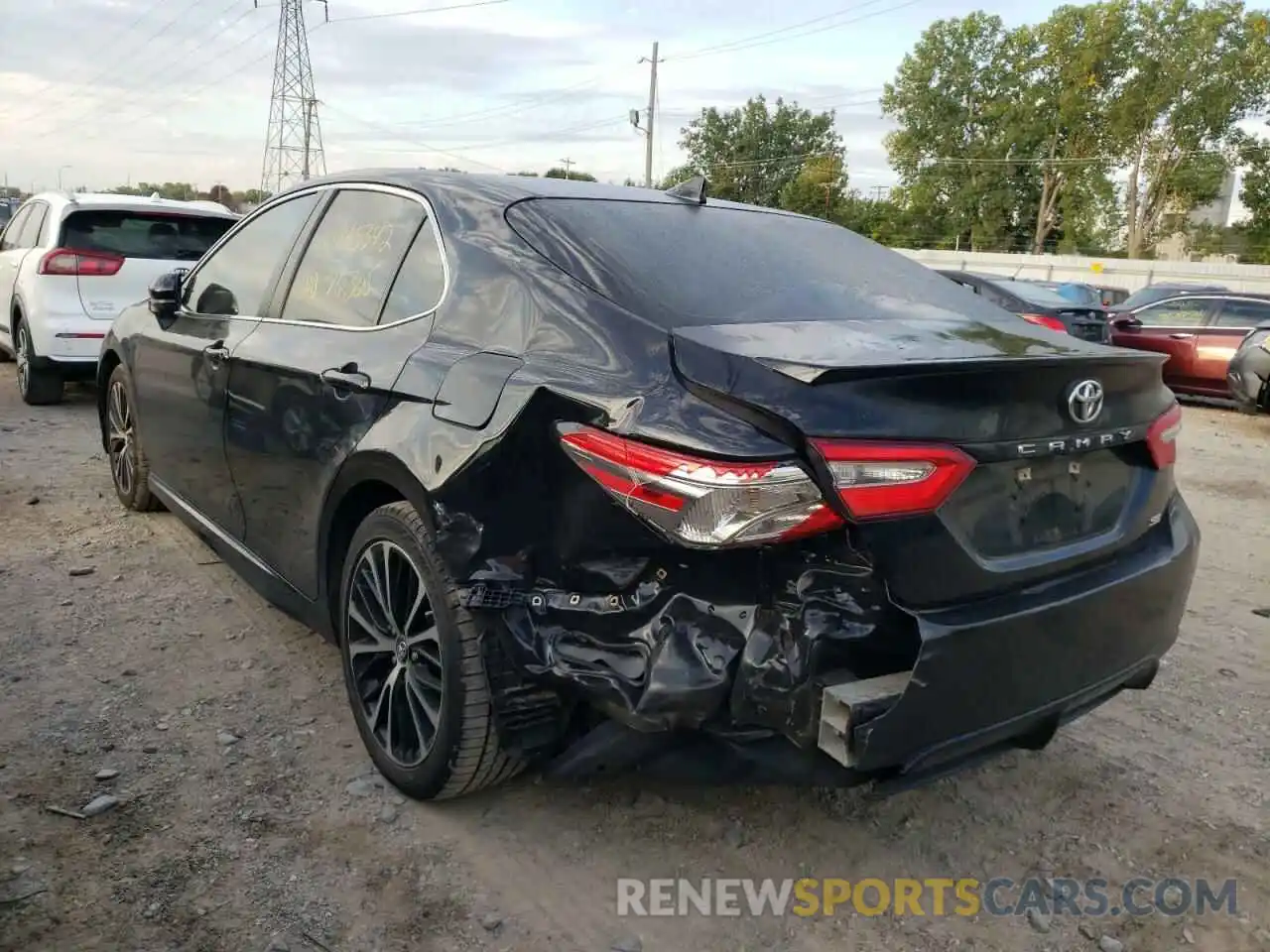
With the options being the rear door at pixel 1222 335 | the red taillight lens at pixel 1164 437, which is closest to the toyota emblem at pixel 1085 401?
the red taillight lens at pixel 1164 437

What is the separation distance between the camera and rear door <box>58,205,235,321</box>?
7.87 meters

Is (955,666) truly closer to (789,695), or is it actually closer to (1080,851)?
(789,695)

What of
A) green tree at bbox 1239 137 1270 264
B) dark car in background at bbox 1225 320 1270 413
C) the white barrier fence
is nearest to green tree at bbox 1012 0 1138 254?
green tree at bbox 1239 137 1270 264

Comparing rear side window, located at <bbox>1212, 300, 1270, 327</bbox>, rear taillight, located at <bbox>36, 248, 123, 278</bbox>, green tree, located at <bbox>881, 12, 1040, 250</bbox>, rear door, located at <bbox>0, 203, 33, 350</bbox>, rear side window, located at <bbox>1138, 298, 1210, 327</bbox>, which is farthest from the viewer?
green tree, located at <bbox>881, 12, 1040, 250</bbox>

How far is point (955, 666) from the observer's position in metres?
2.06

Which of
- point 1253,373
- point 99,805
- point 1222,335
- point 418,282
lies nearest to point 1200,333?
point 1222,335

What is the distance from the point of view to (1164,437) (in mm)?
2635

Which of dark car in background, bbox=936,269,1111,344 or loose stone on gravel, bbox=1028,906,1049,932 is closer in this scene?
loose stone on gravel, bbox=1028,906,1049,932

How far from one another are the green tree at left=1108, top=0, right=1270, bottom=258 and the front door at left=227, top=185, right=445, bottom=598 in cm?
6258

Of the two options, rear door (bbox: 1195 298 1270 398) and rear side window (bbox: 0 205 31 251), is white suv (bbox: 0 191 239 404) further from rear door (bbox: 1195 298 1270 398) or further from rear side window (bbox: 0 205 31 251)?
rear door (bbox: 1195 298 1270 398)

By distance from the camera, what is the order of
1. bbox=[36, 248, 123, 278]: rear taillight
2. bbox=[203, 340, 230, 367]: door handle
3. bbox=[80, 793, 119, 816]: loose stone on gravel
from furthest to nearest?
bbox=[36, 248, 123, 278]: rear taillight → bbox=[203, 340, 230, 367]: door handle → bbox=[80, 793, 119, 816]: loose stone on gravel

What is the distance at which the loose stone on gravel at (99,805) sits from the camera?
8.82 ft

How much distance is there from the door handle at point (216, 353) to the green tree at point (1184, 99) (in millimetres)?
62524

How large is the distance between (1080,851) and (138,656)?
10.2 feet
